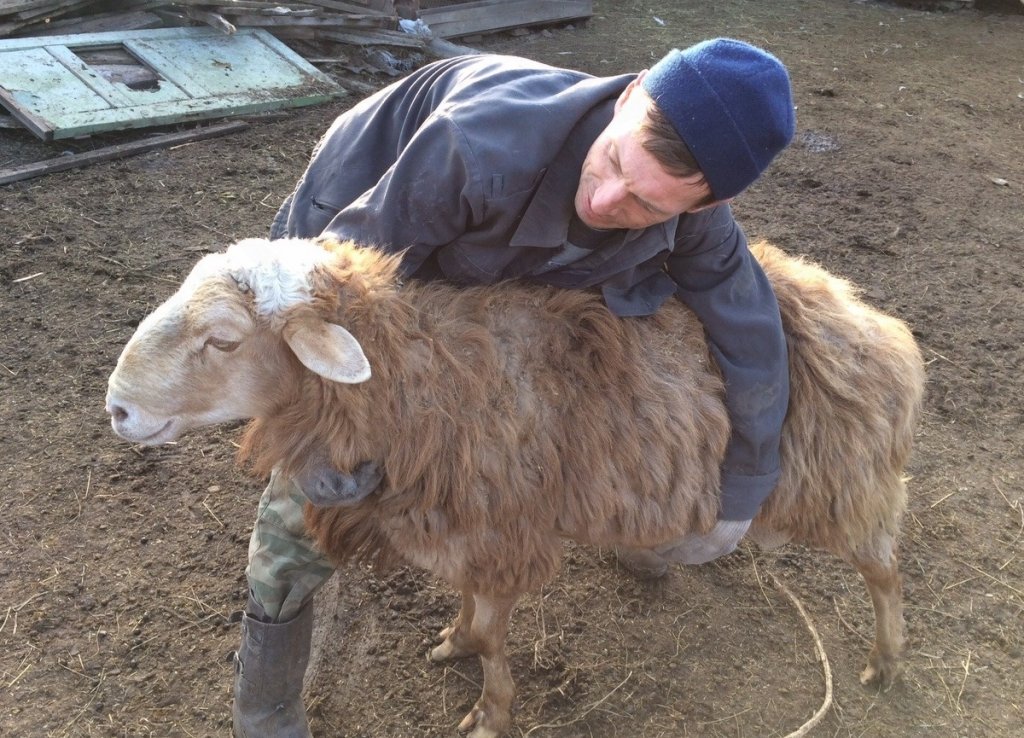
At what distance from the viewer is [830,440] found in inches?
103

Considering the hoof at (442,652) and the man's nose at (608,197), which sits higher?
the man's nose at (608,197)

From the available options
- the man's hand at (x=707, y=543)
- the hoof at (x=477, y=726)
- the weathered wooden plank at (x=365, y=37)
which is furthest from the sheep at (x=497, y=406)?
the weathered wooden plank at (x=365, y=37)

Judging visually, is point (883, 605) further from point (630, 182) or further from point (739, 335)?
point (630, 182)

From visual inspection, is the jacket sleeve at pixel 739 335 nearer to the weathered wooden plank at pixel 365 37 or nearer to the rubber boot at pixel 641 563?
the rubber boot at pixel 641 563

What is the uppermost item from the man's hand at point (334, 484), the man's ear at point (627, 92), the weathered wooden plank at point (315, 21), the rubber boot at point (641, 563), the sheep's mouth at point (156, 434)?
the man's ear at point (627, 92)

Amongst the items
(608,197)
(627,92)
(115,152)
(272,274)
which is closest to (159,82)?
(115,152)

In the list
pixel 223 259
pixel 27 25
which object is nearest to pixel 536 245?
pixel 223 259

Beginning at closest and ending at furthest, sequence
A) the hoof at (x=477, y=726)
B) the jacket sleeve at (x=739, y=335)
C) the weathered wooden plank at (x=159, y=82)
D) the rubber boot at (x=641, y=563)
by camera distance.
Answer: the jacket sleeve at (x=739, y=335), the hoof at (x=477, y=726), the rubber boot at (x=641, y=563), the weathered wooden plank at (x=159, y=82)

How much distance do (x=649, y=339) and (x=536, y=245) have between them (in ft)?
1.60

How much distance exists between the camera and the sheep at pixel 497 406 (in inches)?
80.9

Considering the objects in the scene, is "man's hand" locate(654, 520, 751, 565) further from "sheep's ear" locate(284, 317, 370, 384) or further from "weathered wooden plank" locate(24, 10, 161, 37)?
"weathered wooden plank" locate(24, 10, 161, 37)

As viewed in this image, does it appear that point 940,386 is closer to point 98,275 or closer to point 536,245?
point 536,245

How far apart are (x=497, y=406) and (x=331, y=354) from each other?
0.51m

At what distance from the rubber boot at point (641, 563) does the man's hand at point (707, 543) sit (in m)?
0.43
